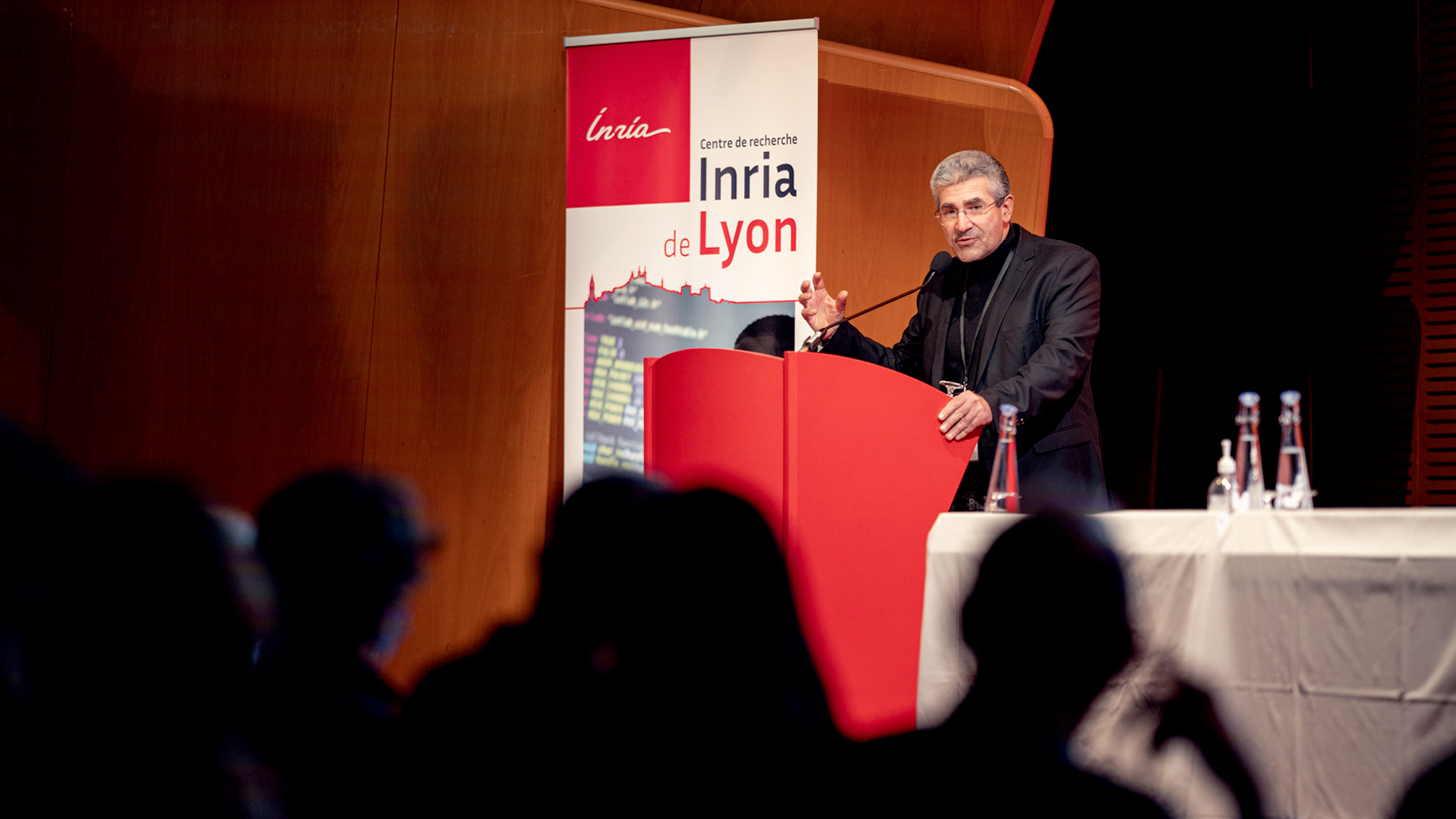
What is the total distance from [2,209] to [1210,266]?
4418mm

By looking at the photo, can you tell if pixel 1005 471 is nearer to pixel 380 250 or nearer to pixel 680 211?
pixel 680 211

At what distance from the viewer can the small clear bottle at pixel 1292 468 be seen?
5.54 feet

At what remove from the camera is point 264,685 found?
0.95 meters

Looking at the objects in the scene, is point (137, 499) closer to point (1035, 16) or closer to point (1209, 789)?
point (1209, 789)

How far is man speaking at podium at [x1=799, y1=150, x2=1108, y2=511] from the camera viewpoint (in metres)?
2.43

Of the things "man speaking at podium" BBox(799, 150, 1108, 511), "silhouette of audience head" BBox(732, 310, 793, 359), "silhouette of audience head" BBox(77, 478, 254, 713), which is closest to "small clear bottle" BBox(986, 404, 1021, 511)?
"man speaking at podium" BBox(799, 150, 1108, 511)

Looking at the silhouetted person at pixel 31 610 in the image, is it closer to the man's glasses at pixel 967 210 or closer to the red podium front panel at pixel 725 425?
the red podium front panel at pixel 725 425

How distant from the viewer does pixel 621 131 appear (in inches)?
143

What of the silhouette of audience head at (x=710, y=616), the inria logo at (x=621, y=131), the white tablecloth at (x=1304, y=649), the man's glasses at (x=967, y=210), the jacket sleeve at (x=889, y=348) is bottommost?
the white tablecloth at (x=1304, y=649)

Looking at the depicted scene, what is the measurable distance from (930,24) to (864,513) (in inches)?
108

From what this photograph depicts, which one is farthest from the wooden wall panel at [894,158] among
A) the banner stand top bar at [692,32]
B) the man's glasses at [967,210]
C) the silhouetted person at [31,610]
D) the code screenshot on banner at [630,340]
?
the silhouetted person at [31,610]

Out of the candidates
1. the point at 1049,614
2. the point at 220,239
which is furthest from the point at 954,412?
the point at 220,239

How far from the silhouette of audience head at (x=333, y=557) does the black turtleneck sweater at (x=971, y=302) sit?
6.13ft

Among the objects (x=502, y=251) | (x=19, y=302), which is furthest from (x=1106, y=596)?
(x=19, y=302)
